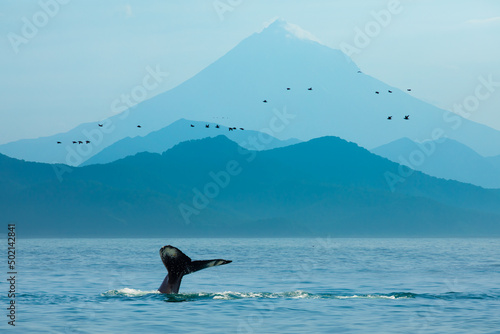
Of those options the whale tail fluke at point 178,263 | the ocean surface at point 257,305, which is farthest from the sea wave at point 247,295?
the whale tail fluke at point 178,263

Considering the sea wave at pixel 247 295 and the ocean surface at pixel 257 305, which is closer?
the ocean surface at pixel 257 305

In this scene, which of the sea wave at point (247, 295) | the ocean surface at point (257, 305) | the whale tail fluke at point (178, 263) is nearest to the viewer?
the ocean surface at point (257, 305)

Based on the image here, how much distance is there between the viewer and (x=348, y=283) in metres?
50.4

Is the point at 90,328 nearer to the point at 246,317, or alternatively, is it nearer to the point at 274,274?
the point at 246,317

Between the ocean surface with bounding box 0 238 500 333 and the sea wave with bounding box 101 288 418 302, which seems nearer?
the ocean surface with bounding box 0 238 500 333

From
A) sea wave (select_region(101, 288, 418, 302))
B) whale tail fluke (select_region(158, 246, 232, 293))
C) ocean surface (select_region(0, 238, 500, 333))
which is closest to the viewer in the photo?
ocean surface (select_region(0, 238, 500, 333))

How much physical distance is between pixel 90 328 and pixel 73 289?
15690 mm

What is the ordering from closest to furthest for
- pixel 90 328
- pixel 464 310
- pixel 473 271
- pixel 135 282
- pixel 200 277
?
1. pixel 90 328
2. pixel 464 310
3. pixel 135 282
4. pixel 200 277
5. pixel 473 271

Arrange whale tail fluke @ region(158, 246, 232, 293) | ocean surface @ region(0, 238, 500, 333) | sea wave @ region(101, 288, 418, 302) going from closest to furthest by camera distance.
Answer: ocean surface @ region(0, 238, 500, 333)
whale tail fluke @ region(158, 246, 232, 293)
sea wave @ region(101, 288, 418, 302)

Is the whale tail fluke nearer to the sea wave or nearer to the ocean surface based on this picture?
the ocean surface

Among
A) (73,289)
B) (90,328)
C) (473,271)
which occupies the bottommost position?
(90,328)

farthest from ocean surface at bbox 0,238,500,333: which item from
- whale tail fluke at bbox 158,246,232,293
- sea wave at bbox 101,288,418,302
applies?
whale tail fluke at bbox 158,246,232,293

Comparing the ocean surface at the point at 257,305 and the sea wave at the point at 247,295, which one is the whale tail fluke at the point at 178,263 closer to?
the ocean surface at the point at 257,305

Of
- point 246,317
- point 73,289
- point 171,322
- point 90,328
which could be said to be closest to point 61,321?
point 90,328
